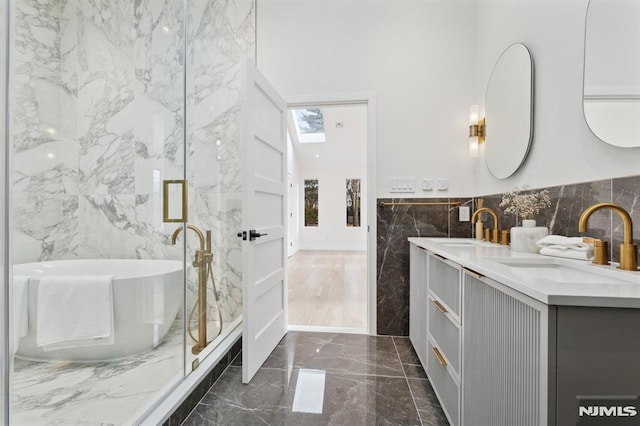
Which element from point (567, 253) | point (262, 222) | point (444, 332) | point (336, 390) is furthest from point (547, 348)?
point (262, 222)

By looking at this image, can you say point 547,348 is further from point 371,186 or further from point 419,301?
point 371,186

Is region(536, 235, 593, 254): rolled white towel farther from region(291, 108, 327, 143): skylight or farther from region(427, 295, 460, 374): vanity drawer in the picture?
region(291, 108, 327, 143): skylight

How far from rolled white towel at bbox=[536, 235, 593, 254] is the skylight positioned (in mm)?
5653

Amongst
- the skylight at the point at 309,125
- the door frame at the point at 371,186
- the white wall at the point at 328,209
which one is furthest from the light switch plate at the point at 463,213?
the white wall at the point at 328,209

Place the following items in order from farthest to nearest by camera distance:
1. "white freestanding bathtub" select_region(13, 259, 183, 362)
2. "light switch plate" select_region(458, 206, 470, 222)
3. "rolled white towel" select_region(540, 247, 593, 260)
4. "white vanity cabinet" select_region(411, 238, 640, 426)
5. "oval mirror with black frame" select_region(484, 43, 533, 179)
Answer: "light switch plate" select_region(458, 206, 470, 222)
"oval mirror with black frame" select_region(484, 43, 533, 179)
"white freestanding bathtub" select_region(13, 259, 183, 362)
"rolled white towel" select_region(540, 247, 593, 260)
"white vanity cabinet" select_region(411, 238, 640, 426)

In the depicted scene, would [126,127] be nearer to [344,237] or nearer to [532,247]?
[532,247]

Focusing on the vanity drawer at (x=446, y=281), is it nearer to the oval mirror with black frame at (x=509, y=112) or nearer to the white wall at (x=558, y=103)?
the white wall at (x=558, y=103)

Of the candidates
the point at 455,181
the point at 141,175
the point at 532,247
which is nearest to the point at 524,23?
the point at 455,181

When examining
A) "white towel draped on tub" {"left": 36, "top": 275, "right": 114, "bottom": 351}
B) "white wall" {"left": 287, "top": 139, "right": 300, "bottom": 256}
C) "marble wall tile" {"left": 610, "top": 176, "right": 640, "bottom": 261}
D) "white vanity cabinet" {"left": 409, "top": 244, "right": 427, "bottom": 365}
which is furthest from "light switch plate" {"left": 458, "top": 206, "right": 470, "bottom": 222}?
"white wall" {"left": 287, "top": 139, "right": 300, "bottom": 256}

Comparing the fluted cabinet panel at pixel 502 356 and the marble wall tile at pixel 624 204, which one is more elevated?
the marble wall tile at pixel 624 204

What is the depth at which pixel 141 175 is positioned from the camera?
2189 millimetres

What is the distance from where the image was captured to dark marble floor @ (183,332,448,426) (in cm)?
150

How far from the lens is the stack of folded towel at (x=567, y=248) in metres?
1.17

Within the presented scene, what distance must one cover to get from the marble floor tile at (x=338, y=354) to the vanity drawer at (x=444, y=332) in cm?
47
